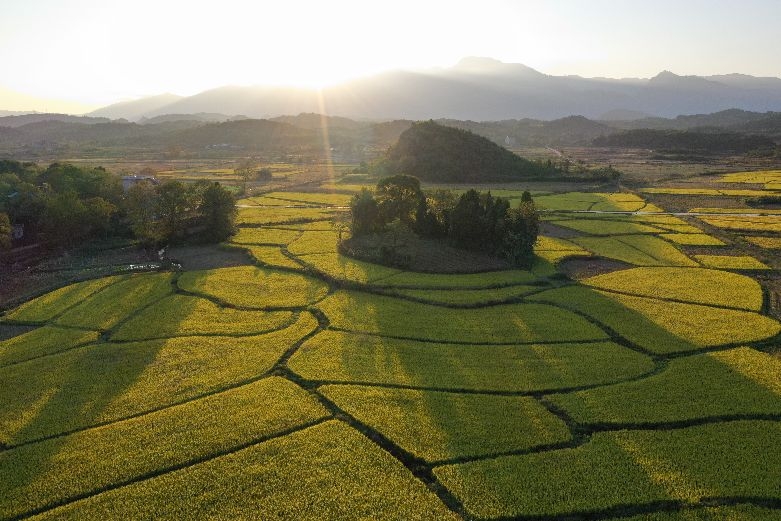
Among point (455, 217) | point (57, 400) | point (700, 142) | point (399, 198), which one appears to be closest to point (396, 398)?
point (57, 400)

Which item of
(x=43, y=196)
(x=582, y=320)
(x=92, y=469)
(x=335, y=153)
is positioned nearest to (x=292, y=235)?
(x=43, y=196)

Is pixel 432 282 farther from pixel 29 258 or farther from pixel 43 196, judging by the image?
pixel 43 196

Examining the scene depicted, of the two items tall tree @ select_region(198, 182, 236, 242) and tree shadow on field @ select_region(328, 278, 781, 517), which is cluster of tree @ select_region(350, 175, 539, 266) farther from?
tall tree @ select_region(198, 182, 236, 242)

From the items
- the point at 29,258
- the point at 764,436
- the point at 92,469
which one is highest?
the point at 29,258

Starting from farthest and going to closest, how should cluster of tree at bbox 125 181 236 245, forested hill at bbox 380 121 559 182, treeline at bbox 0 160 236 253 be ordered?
forested hill at bbox 380 121 559 182 → cluster of tree at bbox 125 181 236 245 → treeline at bbox 0 160 236 253

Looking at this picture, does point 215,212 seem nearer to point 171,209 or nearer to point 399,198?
point 171,209

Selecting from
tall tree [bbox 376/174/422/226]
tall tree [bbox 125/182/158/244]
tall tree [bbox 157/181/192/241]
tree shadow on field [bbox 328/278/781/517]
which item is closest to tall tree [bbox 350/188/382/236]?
tall tree [bbox 376/174/422/226]

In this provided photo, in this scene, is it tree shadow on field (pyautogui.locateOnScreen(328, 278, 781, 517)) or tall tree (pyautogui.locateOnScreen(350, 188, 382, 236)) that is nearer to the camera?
tree shadow on field (pyautogui.locateOnScreen(328, 278, 781, 517))
